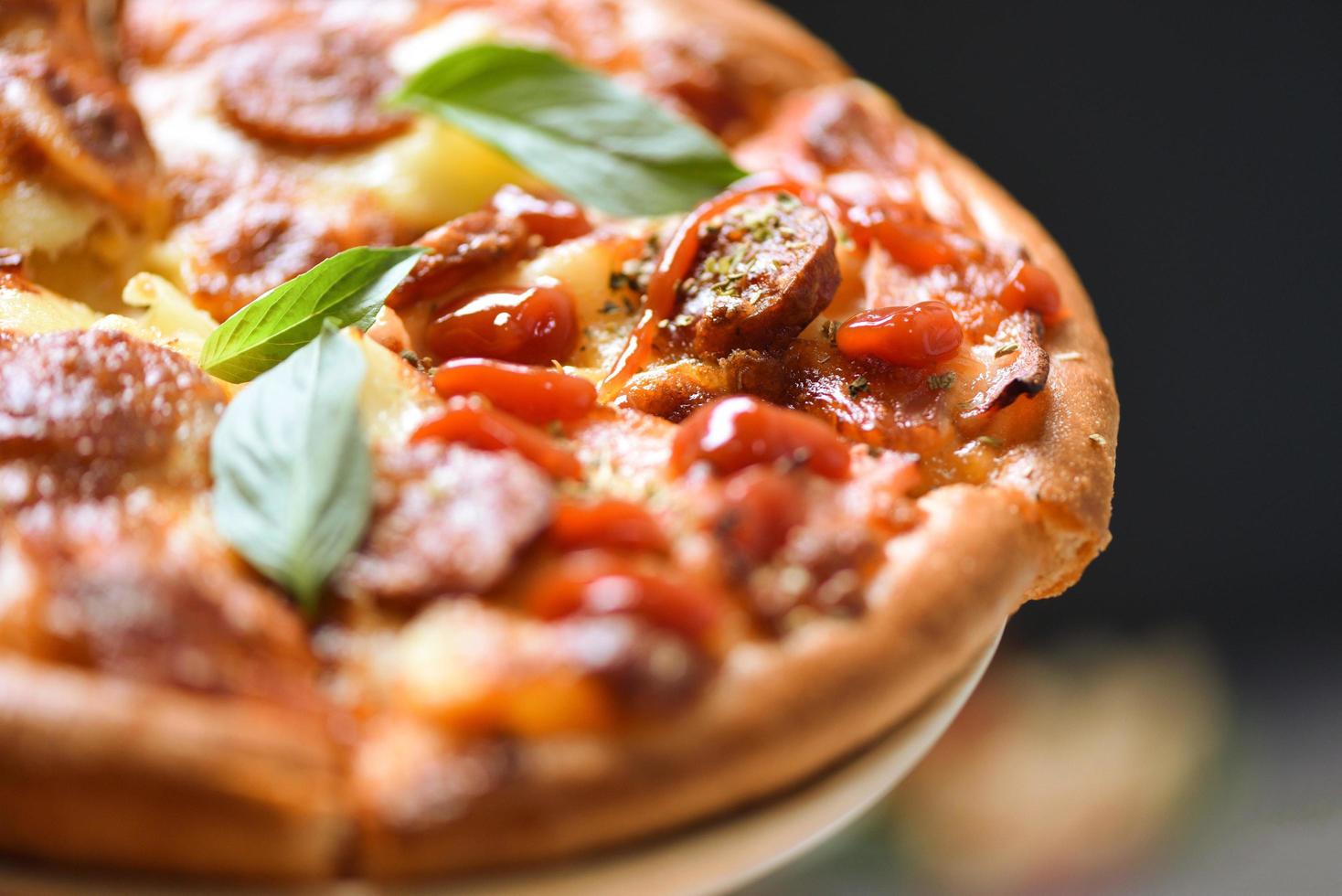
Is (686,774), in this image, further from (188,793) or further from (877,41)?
(877,41)

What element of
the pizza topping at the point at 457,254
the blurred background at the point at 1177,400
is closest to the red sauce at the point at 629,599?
the pizza topping at the point at 457,254

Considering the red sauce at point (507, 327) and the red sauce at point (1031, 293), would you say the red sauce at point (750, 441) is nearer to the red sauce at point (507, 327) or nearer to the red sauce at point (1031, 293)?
the red sauce at point (507, 327)

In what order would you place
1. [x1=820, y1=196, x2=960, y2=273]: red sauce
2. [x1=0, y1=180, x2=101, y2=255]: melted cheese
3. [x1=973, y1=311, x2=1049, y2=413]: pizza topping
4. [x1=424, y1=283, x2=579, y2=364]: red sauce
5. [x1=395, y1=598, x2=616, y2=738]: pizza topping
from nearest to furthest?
[x1=395, y1=598, x2=616, y2=738]: pizza topping, [x1=973, y1=311, x2=1049, y2=413]: pizza topping, [x1=424, y1=283, x2=579, y2=364]: red sauce, [x1=0, y1=180, x2=101, y2=255]: melted cheese, [x1=820, y1=196, x2=960, y2=273]: red sauce

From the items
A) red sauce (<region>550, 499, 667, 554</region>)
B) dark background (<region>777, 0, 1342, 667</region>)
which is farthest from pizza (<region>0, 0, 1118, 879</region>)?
dark background (<region>777, 0, 1342, 667</region>)

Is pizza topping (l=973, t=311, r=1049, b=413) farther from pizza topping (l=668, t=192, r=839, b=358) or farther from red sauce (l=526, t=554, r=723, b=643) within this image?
red sauce (l=526, t=554, r=723, b=643)

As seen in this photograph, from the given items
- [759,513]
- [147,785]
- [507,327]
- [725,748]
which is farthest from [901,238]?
[147,785]

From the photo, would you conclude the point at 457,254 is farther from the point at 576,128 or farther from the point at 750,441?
the point at 750,441

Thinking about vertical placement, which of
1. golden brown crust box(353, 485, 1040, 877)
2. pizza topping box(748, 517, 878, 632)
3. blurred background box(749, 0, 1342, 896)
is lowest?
blurred background box(749, 0, 1342, 896)
